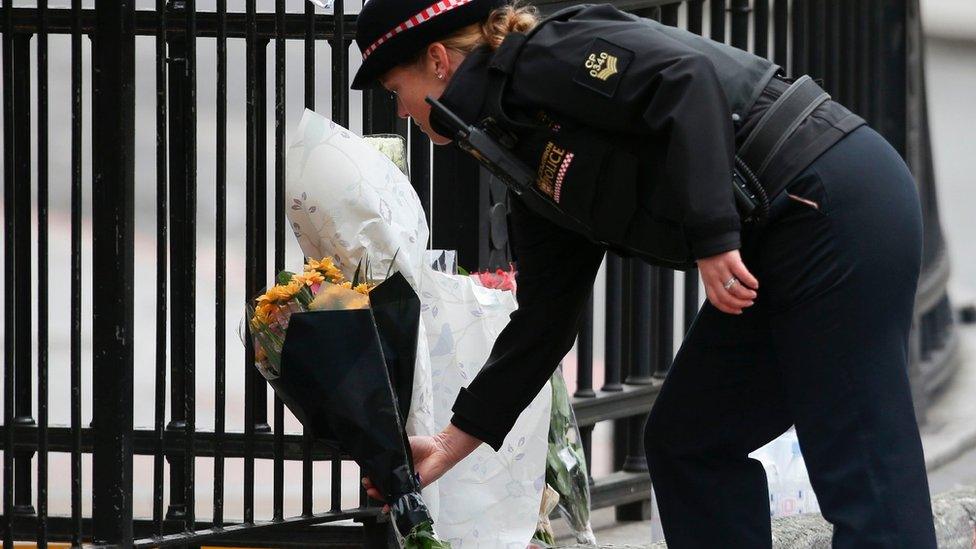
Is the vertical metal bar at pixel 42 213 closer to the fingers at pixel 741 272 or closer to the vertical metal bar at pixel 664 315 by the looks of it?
the fingers at pixel 741 272

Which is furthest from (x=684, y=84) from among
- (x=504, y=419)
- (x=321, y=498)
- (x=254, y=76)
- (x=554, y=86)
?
(x=321, y=498)

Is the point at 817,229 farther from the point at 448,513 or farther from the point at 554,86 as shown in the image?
the point at 448,513

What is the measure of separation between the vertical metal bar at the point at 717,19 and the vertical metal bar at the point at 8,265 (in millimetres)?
2284

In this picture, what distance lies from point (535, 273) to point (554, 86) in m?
0.59

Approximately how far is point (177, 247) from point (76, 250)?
393 mm

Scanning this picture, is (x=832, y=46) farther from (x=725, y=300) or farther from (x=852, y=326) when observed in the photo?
(x=725, y=300)

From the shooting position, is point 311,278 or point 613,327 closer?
point 311,278

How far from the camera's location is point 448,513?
11.2 feet

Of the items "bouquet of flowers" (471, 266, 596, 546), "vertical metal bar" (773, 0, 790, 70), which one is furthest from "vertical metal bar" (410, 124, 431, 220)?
"vertical metal bar" (773, 0, 790, 70)

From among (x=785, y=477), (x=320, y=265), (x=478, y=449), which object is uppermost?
(x=320, y=265)

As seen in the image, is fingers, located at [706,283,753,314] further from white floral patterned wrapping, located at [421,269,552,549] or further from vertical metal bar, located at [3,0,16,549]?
vertical metal bar, located at [3,0,16,549]

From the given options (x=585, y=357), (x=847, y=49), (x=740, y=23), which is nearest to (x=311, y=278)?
(x=585, y=357)

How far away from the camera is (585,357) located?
4449 mm

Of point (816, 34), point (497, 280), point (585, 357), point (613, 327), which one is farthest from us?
point (816, 34)
